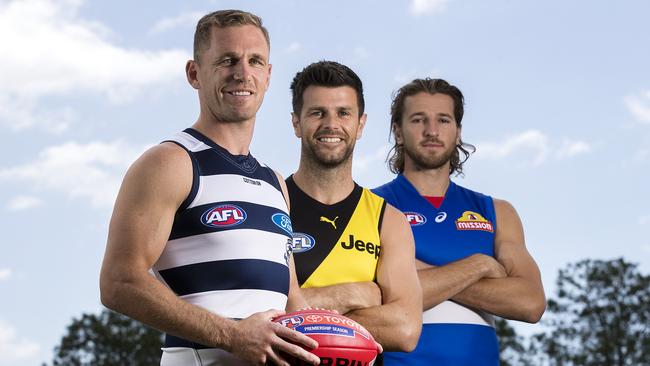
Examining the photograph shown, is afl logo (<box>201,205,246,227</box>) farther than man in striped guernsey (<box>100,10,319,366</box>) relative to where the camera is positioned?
Yes

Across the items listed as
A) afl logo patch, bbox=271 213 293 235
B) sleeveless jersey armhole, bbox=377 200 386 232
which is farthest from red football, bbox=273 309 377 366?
sleeveless jersey armhole, bbox=377 200 386 232

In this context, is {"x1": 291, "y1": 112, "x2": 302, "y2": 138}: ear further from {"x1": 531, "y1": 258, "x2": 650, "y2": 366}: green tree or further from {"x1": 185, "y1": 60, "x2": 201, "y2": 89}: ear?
{"x1": 531, "y1": 258, "x2": 650, "y2": 366}: green tree

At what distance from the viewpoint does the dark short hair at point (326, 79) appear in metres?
6.45

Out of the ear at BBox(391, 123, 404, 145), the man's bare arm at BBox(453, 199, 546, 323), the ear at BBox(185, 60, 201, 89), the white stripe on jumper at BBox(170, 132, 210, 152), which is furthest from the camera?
the ear at BBox(391, 123, 404, 145)

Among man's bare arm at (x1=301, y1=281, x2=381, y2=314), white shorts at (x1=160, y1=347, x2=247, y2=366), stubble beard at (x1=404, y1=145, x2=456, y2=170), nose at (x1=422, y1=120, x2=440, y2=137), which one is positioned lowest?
white shorts at (x1=160, y1=347, x2=247, y2=366)

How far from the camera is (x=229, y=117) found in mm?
5012

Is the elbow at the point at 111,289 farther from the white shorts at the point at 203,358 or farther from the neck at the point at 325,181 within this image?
the neck at the point at 325,181

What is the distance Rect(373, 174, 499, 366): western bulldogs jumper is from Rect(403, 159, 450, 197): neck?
5 cm

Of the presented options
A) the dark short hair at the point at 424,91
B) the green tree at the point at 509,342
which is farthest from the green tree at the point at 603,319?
the dark short hair at the point at 424,91

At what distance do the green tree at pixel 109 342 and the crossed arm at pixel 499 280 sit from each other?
5144cm

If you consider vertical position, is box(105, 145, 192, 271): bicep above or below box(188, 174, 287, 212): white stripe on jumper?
below

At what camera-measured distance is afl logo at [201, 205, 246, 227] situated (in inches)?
181

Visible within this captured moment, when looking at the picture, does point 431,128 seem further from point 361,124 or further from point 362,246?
point 362,246

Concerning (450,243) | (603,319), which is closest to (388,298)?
(450,243)
